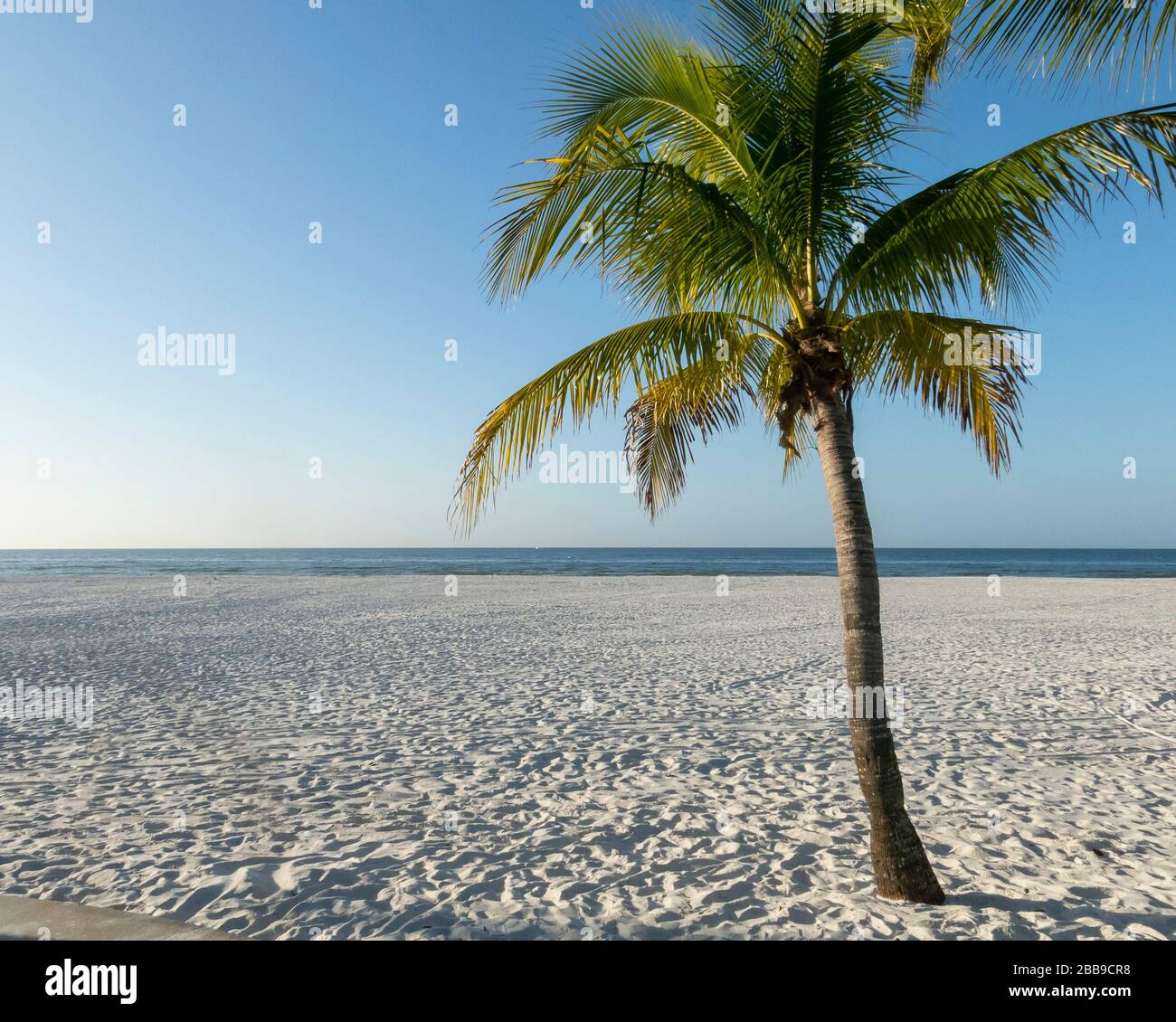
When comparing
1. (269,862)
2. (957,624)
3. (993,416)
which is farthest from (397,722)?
(957,624)

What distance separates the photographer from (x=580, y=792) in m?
6.08

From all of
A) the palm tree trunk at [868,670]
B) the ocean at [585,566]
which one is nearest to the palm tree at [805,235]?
the palm tree trunk at [868,670]

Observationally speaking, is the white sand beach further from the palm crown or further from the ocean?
the ocean

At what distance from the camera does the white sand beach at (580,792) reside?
13.7ft

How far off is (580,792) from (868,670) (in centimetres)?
295

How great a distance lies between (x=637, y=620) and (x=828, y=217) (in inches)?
612

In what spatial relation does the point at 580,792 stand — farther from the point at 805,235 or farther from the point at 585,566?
the point at 585,566

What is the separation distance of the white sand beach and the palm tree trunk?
0.21 meters

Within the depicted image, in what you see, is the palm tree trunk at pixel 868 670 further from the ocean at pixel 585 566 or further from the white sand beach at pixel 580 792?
the ocean at pixel 585 566

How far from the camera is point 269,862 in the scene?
15.4 ft

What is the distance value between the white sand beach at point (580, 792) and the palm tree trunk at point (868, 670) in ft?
0.68

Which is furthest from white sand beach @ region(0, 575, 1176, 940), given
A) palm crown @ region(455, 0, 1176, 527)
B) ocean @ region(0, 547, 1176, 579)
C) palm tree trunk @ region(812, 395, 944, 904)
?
ocean @ region(0, 547, 1176, 579)
